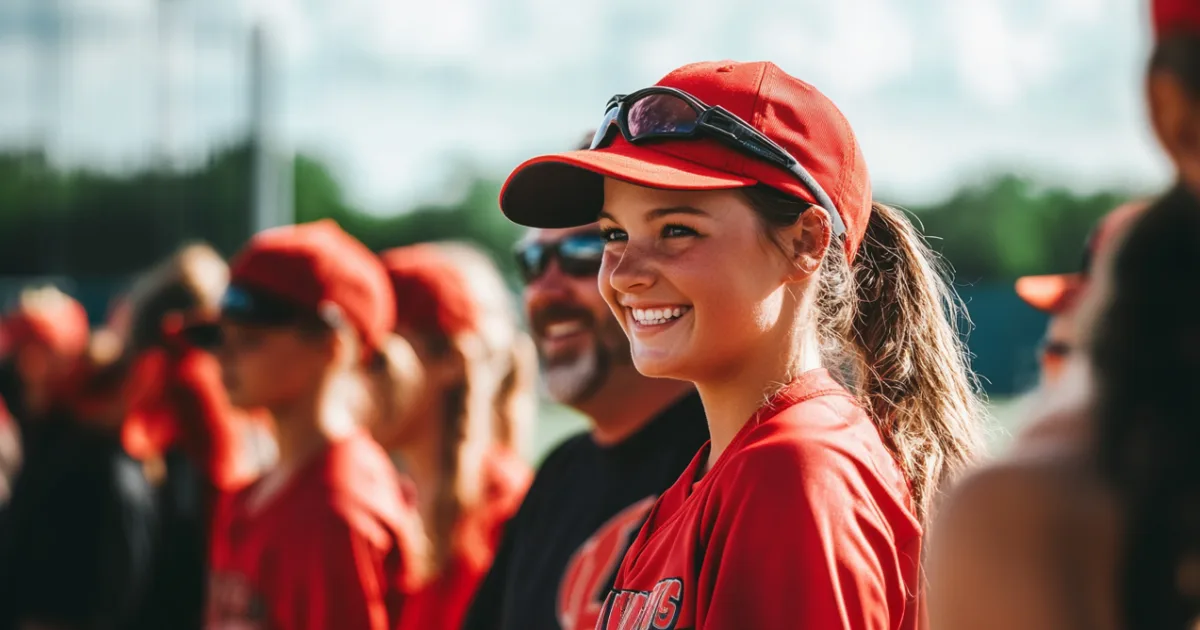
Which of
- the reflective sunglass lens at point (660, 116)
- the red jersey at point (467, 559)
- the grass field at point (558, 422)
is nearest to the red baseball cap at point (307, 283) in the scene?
the red jersey at point (467, 559)

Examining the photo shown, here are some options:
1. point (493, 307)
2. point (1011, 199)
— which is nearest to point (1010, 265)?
point (1011, 199)

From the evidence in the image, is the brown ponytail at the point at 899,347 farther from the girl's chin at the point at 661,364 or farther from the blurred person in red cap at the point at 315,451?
the blurred person in red cap at the point at 315,451

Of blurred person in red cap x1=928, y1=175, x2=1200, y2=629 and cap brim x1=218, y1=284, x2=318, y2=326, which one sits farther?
cap brim x1=218, y1=284, x2=318, y2=326

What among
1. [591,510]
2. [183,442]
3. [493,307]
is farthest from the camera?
[183,442]

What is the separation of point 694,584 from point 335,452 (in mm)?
2436

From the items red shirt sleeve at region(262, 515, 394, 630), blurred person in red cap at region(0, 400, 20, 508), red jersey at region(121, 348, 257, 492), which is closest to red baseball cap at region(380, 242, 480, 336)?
red jersey at region(121, 348, 257, 492)

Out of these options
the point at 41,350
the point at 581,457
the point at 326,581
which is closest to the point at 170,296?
the point at 41,350

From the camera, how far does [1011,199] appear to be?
81.4 feet

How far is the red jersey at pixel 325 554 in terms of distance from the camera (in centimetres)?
351

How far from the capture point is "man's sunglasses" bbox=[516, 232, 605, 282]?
10.6ft

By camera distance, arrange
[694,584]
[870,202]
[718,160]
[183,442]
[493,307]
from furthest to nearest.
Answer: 1. [183,442]
2. [493,307]
3. [870,202]
4. [718,160]
5. [694,584]

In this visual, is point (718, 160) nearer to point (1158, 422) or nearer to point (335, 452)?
point (1158, 422)

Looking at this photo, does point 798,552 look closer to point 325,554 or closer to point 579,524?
point 579,524

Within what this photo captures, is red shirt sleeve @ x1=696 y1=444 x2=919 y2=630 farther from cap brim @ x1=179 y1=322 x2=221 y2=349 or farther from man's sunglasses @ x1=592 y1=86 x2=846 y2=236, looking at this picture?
cap brim @ x1=179 y1=322 x2=221 y2=349
